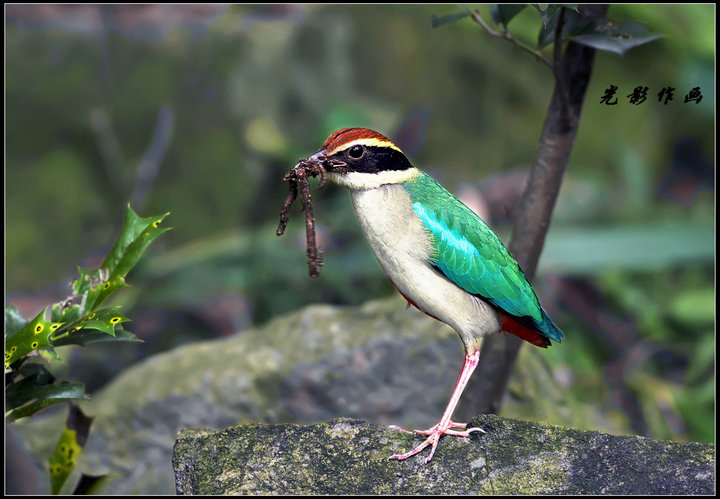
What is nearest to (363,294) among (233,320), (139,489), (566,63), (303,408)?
(233,320)

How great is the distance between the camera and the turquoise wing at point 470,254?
10.3 feet

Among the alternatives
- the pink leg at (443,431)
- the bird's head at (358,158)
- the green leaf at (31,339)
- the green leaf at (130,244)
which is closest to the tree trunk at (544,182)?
the pink leg at (443,431)

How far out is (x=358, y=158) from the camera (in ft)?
10.0

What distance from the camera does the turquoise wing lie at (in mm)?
3141

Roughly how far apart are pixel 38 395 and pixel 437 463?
1720mm

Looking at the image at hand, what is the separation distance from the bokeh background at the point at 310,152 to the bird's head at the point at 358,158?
11.2 ft

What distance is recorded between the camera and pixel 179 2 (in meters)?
7.96

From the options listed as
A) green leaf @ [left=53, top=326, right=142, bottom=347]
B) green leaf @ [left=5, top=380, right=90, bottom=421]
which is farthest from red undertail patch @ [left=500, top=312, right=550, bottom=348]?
green leaf @ [left=5, top=380, right=90, bottom=421]

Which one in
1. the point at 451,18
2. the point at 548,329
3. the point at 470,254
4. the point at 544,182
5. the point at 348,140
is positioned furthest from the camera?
the point at 544,182

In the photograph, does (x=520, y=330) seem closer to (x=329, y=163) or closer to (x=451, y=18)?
(x=329, y=163)

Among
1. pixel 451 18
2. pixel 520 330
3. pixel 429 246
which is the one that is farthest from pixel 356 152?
pixel 520 330

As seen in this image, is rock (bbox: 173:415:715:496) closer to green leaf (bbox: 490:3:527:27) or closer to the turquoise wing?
the turquoise wing

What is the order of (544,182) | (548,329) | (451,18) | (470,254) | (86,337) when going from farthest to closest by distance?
(544,182), (86,337), (451,18), (548,329), (470,254)

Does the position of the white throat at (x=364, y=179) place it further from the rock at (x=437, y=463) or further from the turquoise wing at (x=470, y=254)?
the rock at (x=437, y=463)
